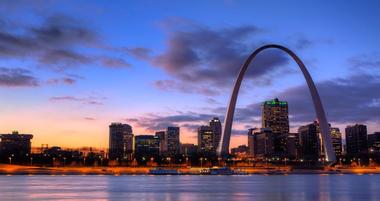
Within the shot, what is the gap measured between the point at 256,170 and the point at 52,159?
6645 cm

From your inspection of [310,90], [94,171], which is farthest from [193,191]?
[94,171]

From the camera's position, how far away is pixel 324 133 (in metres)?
112

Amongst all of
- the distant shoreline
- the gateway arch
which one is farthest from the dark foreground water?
the distant shoreline

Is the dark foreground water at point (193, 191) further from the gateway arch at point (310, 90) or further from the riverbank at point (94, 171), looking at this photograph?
Result: the riverbank at point (94, 171)

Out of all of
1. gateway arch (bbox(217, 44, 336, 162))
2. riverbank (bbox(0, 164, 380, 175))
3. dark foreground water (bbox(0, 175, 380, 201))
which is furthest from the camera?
riverbank (bbox(0, 164, 380, 175))

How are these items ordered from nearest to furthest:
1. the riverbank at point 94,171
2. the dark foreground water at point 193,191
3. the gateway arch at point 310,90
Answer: the dark foreground water at point 193,191 → the gateway arch at point 310,90 → the riverbank at point 94,171

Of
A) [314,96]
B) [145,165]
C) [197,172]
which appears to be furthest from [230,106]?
[145,165]

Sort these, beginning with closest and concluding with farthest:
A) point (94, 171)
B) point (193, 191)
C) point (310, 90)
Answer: point (193, 191) → point (310, 90) → point (94, 171)

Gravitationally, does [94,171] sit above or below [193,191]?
below

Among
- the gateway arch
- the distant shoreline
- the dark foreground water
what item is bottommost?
the distant shoreline

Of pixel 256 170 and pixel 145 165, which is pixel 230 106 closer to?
pixel 256 170

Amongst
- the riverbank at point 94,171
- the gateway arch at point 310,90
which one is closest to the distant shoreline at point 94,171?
the riverbank at point 94,171

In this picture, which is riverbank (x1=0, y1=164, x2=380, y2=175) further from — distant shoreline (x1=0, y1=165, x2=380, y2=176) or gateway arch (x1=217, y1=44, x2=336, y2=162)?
gateway arch (x1=217, y1=44, x2=336, y2=162)

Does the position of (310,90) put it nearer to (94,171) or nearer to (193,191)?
(193,191)
